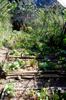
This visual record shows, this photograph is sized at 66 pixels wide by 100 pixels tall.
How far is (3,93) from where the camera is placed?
18.4 ft

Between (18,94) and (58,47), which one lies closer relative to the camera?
(18,94)

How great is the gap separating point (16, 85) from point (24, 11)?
10.6 m

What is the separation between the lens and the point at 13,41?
11609mm

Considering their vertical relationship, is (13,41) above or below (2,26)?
below

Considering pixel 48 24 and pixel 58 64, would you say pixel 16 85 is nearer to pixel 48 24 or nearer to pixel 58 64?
pixel 58 64

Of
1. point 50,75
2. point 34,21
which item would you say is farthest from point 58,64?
point 34,21

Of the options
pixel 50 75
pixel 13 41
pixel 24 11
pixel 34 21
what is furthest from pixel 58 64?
pixel 24 11

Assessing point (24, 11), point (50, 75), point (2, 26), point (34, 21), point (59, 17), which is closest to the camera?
point (50, 75)

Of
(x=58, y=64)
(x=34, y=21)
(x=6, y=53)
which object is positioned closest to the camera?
(x=58, y=64)

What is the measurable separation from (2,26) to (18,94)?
6173 millimetres

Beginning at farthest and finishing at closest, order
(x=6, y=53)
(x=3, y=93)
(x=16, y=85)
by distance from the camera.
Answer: (x=6, y=53) < (x=16, y=85) < (x=3, y=93)

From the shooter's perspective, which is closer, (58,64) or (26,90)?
(26,90)

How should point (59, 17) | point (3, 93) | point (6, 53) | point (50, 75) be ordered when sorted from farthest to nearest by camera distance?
point (59, 17)
point (6, 53)
point (50, 75)
point (3, 93)

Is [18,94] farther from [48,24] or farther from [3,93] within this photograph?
[48,24]
